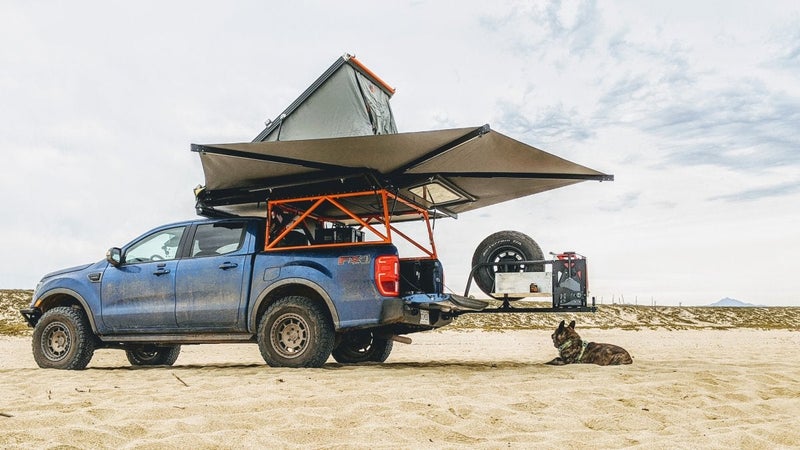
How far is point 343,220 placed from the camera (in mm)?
8766

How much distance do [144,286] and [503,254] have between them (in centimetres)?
419

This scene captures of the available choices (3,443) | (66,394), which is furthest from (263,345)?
(3,443)

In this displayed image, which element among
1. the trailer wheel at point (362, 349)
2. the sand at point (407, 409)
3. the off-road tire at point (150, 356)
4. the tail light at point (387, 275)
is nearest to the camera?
the sand at point (407, 409)

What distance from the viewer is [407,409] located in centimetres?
443

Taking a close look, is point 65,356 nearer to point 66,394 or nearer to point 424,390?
point 66,394

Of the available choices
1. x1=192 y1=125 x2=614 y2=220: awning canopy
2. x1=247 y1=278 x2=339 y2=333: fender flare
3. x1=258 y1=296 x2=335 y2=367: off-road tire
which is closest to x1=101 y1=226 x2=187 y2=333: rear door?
x1=192 y1=125 x2=614 y2=220: awning canopy

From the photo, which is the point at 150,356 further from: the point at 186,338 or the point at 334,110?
the point at 334,110

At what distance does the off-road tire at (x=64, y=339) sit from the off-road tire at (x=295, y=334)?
235 cm

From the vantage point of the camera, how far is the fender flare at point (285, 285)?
6707mm

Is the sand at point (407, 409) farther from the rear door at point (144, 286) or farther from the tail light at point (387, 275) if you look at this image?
the rear door at point (144, 286)

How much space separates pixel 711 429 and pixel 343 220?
18.1ft

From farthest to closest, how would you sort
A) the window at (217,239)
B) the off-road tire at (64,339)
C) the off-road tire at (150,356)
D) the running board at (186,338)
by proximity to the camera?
the off-road tire at (150,356) → the off-road tire at (64,339) → the window at (217,239) → the running board at (186,338)

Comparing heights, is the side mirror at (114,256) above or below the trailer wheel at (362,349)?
above

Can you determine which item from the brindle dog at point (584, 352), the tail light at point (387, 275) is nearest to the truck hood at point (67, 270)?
the tail light at point (387, 275)
